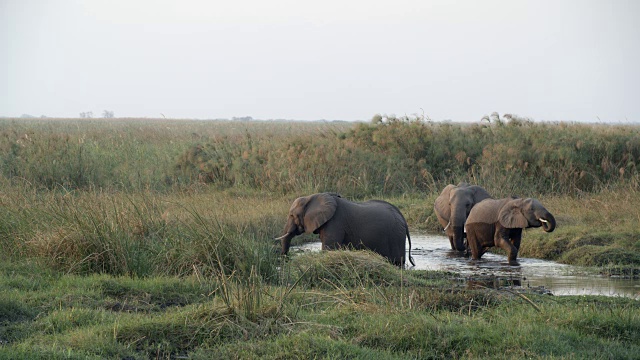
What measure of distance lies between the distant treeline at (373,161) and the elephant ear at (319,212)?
6364 millimetres

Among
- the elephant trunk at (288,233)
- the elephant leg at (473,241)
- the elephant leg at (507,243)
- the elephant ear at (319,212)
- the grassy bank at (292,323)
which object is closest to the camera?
the grassy bank at (292,323)

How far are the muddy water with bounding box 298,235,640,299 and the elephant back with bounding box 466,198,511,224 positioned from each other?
2.16 feet

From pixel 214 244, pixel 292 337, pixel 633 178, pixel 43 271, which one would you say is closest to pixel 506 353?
pixel 292 337

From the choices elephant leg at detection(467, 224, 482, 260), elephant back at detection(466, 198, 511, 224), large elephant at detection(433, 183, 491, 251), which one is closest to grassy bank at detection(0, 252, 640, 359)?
elephant back at detection(466, 198, 511, 224)

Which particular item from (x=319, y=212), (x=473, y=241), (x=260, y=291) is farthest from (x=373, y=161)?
(x=260, y=291)

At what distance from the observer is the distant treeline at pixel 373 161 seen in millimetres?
18688

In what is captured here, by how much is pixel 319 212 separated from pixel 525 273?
309 centimetres

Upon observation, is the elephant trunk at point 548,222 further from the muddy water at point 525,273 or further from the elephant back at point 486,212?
the elephant back at point 486,212

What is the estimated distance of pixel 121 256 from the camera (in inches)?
362

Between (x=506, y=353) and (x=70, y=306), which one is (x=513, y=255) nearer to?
(x=506, y=353)

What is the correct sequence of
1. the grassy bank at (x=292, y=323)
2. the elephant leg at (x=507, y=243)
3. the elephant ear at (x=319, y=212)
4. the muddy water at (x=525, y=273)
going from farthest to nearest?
the elephant leg at (x=507, y=243) → the elephant ear at (x=319, y=212) → the muddy water at (x=525, y=273) → the grassy bank at (x=292, y=323)

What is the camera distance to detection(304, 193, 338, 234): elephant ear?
11203 mm

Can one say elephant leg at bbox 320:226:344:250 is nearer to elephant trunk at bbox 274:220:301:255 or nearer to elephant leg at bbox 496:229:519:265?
elephant trunk at bbox 274:220:301:255

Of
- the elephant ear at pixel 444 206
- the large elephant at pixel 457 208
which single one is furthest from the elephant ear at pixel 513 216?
the elephant ear at pixel 444 206
